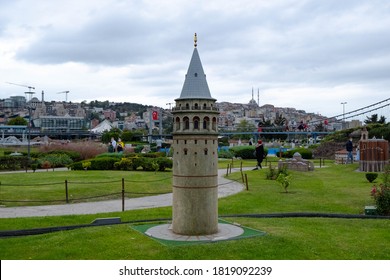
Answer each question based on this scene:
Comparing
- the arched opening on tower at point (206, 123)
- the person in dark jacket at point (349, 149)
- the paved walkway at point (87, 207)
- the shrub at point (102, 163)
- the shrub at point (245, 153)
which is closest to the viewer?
the arched opening on tower at point (206, 123)

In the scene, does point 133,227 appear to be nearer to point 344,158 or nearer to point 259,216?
point 259,216

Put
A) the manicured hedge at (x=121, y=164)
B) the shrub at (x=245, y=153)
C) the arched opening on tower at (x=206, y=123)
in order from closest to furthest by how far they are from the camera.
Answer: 1. the arched opening on tower at (x=206, y=123)
2. the manicured hedge at (x=121, y=164)
3. the shrub at (x=245, y=153)

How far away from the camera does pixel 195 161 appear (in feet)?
42.5

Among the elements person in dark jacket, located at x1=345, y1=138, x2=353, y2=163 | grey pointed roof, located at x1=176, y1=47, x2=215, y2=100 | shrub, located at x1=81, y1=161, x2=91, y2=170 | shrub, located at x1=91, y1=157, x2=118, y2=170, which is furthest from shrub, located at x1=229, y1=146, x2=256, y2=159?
grey pointed roof, located at x1=176, y1=47, x2=215, y2=100

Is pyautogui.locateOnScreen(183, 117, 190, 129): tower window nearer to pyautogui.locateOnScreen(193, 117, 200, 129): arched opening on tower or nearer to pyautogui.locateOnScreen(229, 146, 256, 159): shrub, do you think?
pyautogui.locateOnScreen(193, 117, 200, 129): arched opening on tower

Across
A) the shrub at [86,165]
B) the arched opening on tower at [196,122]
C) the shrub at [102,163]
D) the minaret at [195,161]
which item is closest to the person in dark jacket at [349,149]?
the shrub at [102,163]

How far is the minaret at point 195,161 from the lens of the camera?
42.5 ft

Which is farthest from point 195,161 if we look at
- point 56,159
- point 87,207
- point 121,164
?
point 56,159

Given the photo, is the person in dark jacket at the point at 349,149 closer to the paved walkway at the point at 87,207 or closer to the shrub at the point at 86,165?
the paved walkway at the point at 87,207

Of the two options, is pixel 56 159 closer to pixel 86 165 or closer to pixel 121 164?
pixel 86 165

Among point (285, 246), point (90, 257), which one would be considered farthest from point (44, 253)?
point (285, 246)

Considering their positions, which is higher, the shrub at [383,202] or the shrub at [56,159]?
the shrub at [56,159]

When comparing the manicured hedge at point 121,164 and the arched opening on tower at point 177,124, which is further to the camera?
the manicured hedge at point 121,164
